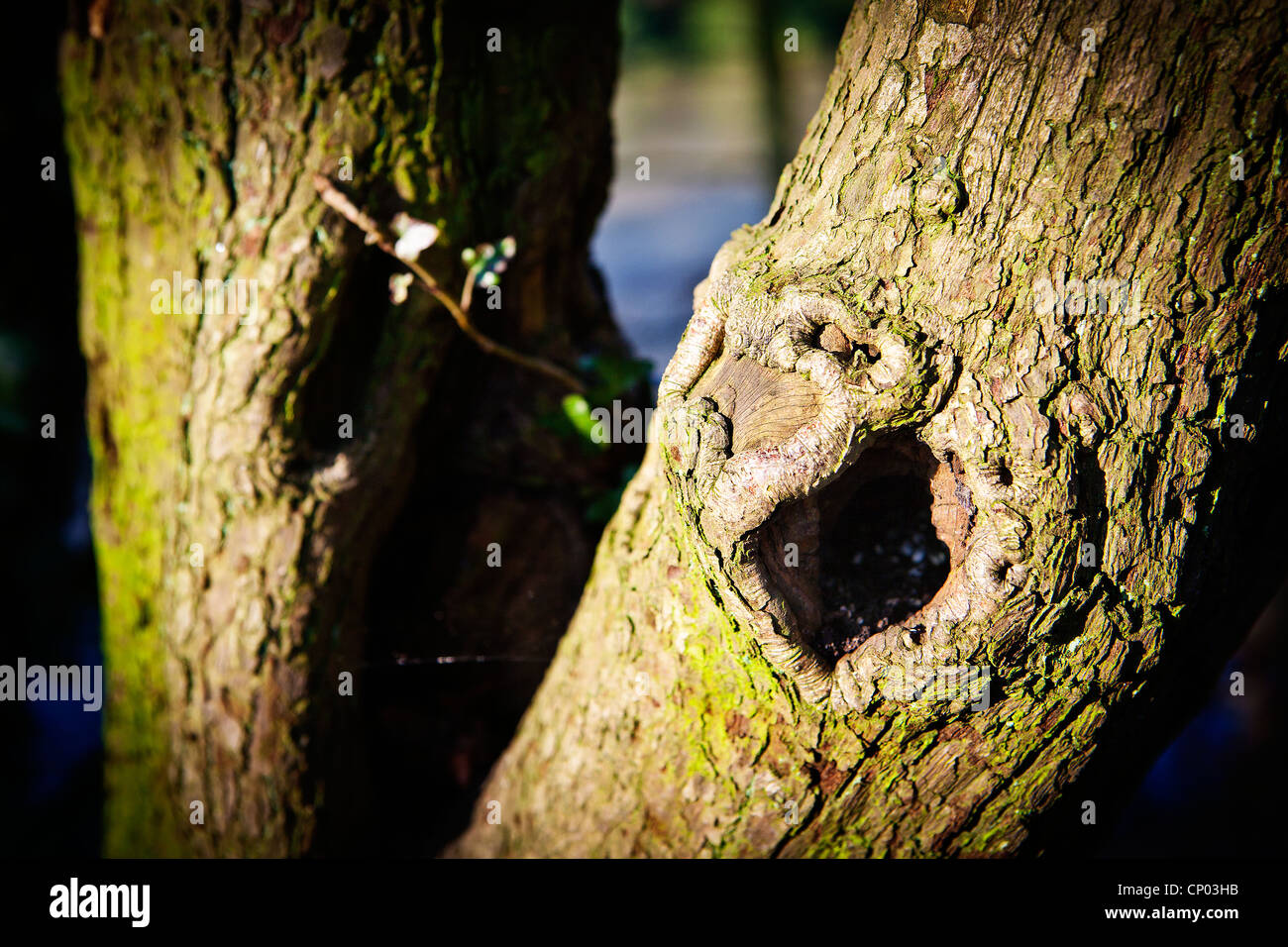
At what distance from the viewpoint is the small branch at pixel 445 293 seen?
1.92 meters

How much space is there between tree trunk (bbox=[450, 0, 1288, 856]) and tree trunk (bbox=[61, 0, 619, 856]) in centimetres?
89

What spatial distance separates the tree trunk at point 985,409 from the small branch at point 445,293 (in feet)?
2.63

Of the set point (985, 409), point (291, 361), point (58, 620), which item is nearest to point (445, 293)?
point (291, 361)

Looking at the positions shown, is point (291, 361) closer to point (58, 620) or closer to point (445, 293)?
point (445, 293)

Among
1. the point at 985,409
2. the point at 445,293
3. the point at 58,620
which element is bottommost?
the point at 58,620

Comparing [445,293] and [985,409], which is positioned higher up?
[445,293]

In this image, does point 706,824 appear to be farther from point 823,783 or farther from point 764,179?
point 764,179

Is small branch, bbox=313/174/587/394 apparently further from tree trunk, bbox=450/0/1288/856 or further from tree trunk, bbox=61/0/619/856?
tree trunk, bbox=450/0/1288/856

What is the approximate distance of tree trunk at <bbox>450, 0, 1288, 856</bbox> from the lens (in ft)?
4.23

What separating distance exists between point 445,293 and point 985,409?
1375 millimetres

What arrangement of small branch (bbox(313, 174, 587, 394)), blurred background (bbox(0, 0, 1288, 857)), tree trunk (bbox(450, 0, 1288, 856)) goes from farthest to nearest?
1. blurred background (bbox(0, 0, 1288, 857))
2. small branch (bbox(313, 174, 587, 394))
3. tree trunk (bbox(450, 0, 1288, 856))

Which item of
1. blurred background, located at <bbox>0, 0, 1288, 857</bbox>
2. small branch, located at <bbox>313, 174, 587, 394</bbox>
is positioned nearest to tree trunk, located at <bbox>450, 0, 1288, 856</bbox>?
small branch, located at <bbox>313, 174, 587, 394</bbox>

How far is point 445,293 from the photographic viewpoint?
2100 millimetres
